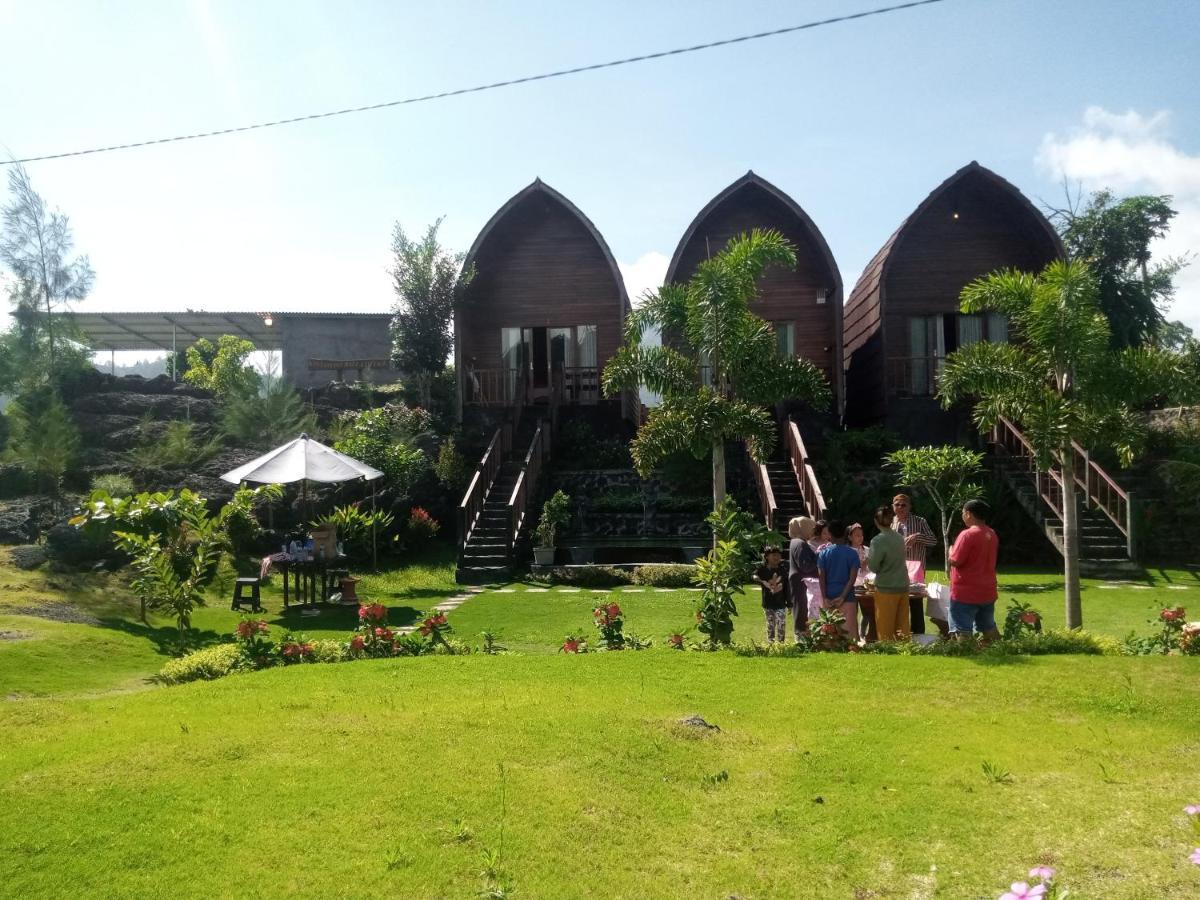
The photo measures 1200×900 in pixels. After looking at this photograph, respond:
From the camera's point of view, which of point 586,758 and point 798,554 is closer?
point 586,758

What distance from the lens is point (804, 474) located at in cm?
1708

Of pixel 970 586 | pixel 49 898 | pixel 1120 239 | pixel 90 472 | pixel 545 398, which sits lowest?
pixel 49 898

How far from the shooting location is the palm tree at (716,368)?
13578mm

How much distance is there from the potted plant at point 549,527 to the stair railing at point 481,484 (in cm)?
124

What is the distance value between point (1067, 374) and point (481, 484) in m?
10.9

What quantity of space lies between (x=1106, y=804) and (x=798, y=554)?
4.43 metres

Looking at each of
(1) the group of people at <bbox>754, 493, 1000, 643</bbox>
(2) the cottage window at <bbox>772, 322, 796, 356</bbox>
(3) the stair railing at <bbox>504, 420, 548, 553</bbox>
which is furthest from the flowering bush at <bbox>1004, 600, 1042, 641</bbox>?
(2) the cottage window at <bbox>772, 322, 796, 356</bbox>

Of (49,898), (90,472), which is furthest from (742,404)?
(90,472)

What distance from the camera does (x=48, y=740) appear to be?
5.88 m

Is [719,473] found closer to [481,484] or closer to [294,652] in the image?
[481,484]

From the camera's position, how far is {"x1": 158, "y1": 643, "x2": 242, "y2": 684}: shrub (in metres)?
8.54

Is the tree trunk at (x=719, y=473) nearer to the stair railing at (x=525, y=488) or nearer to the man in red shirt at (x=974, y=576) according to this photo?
the stair railing at (x=525, y=488)

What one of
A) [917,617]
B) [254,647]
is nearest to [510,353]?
[254,647]

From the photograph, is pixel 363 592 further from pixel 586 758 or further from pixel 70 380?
pixel 70 380
